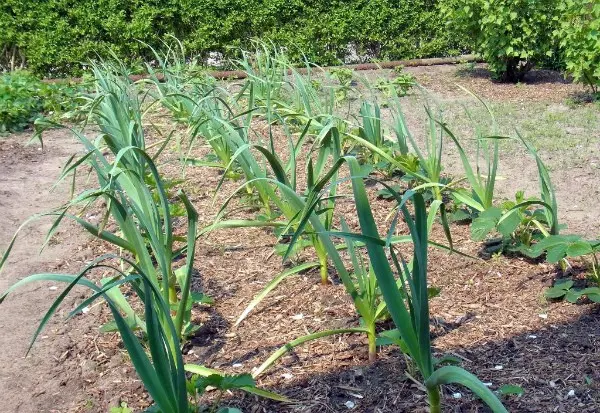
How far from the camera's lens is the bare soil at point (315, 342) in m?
2.35

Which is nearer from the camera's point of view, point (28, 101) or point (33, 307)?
point (33, 307)

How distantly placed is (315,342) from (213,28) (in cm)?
893

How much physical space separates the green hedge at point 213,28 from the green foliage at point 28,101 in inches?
84.5

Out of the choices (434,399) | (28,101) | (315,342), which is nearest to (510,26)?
(28,101)

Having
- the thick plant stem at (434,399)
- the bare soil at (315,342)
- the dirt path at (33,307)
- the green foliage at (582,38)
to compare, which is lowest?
the dirt path at (33,307)

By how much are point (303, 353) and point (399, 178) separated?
7.41 feet

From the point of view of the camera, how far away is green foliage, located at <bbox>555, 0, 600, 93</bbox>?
6.67 metres

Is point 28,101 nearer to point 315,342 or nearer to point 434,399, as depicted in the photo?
point 315,342

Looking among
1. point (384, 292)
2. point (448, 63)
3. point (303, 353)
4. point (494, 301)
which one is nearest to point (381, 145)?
point (494, 301)

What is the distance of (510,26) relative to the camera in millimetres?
8211

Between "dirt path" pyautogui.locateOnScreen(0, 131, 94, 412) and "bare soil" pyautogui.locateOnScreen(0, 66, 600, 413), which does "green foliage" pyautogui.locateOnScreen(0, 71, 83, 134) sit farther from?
"bare soil" pyautogui.locateOnScreen(0, 66, 600, 413)

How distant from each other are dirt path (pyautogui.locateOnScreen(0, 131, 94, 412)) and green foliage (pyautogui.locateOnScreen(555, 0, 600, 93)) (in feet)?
15.6

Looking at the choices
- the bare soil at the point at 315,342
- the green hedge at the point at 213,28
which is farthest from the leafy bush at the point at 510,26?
the bare soil at the point at 315,342

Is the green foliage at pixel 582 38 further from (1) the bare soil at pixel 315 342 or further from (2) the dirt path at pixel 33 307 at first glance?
(2) the dirt path at pixel 33 307
